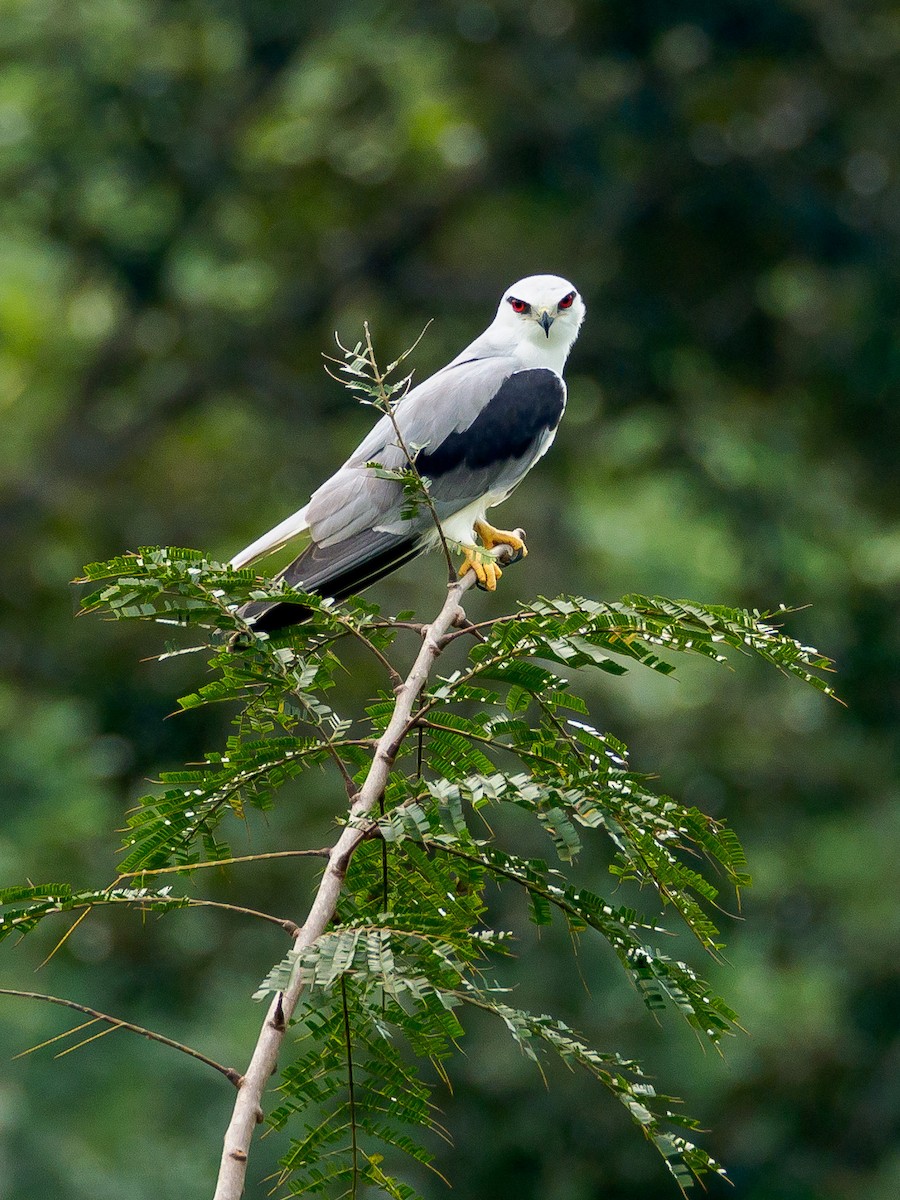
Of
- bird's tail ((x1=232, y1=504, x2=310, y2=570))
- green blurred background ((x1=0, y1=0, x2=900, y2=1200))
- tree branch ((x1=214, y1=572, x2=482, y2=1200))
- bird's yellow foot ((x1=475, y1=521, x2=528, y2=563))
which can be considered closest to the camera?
tree branch ((x1=214, y1=572, x2=482, y2=1200))

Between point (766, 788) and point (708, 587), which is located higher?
point (708, 587)

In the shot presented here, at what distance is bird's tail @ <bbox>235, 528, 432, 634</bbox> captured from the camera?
3.71 m

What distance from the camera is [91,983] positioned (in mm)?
9594

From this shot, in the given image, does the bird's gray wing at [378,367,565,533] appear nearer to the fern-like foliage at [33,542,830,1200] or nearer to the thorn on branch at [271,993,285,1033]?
the fern-like foliage at [33,542,830,1200]

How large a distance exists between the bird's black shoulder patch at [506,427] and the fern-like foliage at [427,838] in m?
2.11

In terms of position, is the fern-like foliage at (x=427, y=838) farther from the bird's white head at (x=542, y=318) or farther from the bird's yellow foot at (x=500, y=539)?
the bird's white head at (x=542, y=318)

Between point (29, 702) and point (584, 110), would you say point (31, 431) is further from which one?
point (584, 110)

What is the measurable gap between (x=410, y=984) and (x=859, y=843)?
9.34 metres

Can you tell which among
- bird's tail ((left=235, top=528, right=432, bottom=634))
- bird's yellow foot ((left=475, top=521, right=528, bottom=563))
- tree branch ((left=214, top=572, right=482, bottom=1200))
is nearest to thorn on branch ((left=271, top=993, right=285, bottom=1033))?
tree branch ((left=214, top=572, right=482, bottom=1200))

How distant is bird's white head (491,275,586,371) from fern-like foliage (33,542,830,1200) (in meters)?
2.59

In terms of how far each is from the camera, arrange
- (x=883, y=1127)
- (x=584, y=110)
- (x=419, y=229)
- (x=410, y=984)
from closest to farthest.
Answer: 1. (x=410, y=984)
2. (x=883, y=1127)
3. (x=584, y=110)
4. (x=419, y=229)

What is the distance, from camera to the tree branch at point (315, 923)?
62.6 inches

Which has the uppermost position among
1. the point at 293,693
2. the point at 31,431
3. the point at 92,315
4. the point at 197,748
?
the point at 92,315

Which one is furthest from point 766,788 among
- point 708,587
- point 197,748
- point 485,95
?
point 485,95
